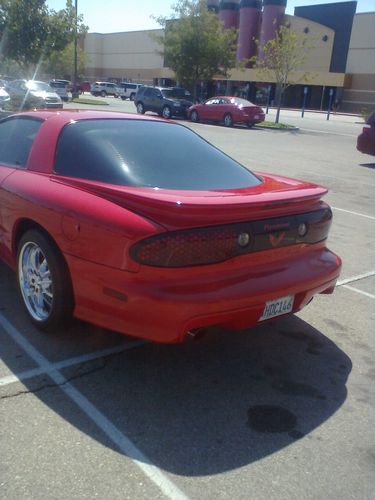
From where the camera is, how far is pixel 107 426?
276cm

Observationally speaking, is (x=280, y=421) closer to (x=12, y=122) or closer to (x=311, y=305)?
(x=311, y=305)

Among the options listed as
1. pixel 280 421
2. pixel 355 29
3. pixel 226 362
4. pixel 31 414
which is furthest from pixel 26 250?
pixel 355 29

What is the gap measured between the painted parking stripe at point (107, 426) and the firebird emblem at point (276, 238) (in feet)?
4.70

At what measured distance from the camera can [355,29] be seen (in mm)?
53625

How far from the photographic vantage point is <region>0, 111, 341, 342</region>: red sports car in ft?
9.53

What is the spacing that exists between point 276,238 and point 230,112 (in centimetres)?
2269

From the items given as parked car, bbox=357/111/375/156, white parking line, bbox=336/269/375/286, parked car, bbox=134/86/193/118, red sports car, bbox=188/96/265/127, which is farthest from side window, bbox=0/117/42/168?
parked car, bbox=134/86/193/118

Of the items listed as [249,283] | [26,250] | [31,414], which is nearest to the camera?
[31,414]

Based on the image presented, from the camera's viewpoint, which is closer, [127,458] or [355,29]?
[127,458]

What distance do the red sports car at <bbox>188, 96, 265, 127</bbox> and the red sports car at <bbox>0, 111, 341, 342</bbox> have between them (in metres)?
21.4

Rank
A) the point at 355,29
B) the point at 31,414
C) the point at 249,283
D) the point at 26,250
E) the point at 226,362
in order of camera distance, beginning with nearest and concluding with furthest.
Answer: the point at 31,414 → the point at 249,283 → the point at 226,362 → the point at 26,250 → the point at 355,29

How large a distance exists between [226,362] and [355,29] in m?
57.8

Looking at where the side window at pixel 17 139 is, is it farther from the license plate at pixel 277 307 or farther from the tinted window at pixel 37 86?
the tinted window at pixel 37 86

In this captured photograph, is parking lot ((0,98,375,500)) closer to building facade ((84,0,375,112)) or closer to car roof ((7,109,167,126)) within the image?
car roof ((7,109,167,126))
